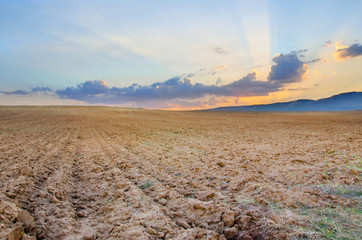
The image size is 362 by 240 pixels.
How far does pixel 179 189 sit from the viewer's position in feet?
12.1

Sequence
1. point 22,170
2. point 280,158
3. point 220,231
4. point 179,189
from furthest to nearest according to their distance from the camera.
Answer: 1. point 280,158
2. point 22,170
3. point 179,189
4. point 220,231

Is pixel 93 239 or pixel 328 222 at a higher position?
pixel 328 222

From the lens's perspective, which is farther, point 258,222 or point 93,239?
point 258,222

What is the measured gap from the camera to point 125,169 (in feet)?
16.4

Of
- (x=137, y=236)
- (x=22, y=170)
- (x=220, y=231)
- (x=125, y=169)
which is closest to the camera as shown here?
(x=137, y=236)

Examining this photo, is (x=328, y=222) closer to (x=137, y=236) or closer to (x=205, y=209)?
(x=205, y=209)

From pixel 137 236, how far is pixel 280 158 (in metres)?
4.80

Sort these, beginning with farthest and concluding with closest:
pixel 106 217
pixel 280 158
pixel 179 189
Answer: pixel 280 158, pixel 179 189, pixel 106 217

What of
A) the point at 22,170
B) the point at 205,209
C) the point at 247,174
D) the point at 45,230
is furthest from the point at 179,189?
the point at 22,170

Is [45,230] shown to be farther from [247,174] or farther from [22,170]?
[247,174]

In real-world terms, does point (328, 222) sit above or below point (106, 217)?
above

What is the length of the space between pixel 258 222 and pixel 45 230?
8.30ft

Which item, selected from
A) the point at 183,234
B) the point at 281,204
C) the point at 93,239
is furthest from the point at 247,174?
the point at 93,239

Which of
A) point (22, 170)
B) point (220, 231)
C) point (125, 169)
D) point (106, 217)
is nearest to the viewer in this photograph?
point (220, 231)
